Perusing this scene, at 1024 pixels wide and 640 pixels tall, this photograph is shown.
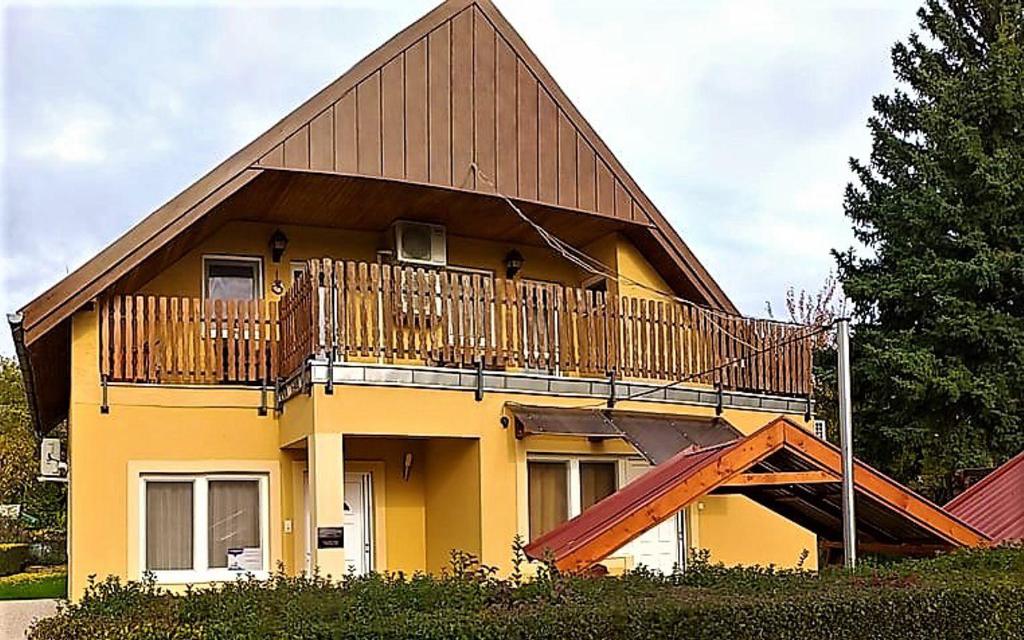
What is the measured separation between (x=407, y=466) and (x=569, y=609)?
8550 mm

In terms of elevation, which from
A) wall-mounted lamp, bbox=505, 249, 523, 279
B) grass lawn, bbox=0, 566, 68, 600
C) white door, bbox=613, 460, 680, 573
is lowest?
grass lawn, bbox=0, 566, 68, 600

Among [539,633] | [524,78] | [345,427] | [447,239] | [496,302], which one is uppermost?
[524,78]

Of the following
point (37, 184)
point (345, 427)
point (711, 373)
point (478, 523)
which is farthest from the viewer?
point (37, 184)

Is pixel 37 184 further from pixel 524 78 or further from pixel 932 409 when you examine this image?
pixel 932 409

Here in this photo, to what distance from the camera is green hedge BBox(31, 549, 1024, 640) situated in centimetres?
805

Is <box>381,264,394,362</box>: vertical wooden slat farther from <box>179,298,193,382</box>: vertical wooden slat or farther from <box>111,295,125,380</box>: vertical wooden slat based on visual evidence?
<box>111,295,125,380</box>: vertical wooden slat

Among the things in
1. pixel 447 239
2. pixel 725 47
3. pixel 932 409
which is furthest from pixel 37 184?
pixel 932 409

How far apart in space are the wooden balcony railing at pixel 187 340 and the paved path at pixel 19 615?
173 inches

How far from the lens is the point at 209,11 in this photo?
15500 mm

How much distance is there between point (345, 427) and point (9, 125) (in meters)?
5.30

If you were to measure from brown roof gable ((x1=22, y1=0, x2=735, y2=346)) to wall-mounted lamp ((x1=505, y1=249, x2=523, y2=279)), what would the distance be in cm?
189

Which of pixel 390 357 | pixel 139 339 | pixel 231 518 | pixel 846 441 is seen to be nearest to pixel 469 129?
pixel 390 357

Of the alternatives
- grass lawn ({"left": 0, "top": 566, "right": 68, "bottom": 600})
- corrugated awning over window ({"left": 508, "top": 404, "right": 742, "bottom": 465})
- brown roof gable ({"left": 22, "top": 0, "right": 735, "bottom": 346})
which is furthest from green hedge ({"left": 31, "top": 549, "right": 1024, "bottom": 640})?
grass lawn ({"left": 0, "top": 566, "right": 68, "bottom": 600})

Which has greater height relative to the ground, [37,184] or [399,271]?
[37,184]
